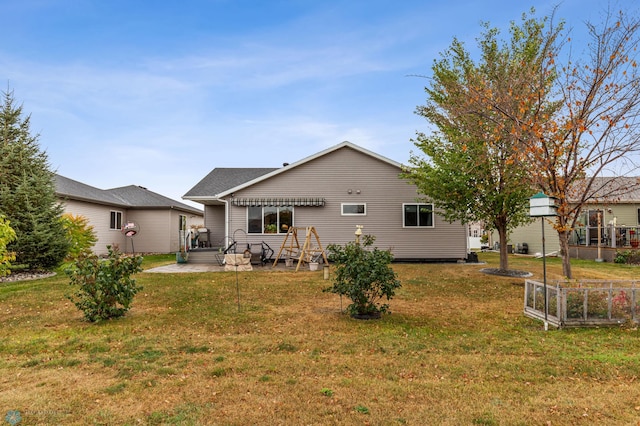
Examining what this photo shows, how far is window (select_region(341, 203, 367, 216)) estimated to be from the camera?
51.9 ft

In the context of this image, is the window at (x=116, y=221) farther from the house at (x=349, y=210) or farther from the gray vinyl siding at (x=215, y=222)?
the house at (x=349, y=210)

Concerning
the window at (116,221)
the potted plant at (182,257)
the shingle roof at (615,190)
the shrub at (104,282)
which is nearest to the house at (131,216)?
the window at (116,221)

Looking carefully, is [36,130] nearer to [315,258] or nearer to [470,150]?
[315,258]

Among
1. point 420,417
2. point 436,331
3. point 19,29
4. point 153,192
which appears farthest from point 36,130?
point 420,417

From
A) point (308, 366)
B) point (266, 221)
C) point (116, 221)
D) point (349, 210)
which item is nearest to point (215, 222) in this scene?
point (266, 221)

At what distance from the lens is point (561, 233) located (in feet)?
28.7

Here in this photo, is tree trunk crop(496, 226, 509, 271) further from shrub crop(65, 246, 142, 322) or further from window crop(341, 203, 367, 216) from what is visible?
shrub crop(65, 246, 142, 322)

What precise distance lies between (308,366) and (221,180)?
16858 millimetres

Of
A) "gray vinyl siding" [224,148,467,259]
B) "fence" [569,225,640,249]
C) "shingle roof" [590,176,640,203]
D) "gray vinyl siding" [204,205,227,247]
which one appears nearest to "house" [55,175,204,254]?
"gray vinyl siding" [204,205,227,247]

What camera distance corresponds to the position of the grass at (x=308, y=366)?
323cm

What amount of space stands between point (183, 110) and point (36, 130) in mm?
5328

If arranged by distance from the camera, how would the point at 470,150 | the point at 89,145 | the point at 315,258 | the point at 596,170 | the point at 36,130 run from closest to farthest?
the point at 596,170
the point at 470,150
the point at 36,130
the point at 315,258
the point at 89,145

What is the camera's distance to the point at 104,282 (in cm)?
627

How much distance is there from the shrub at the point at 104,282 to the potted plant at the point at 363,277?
3.56 m
